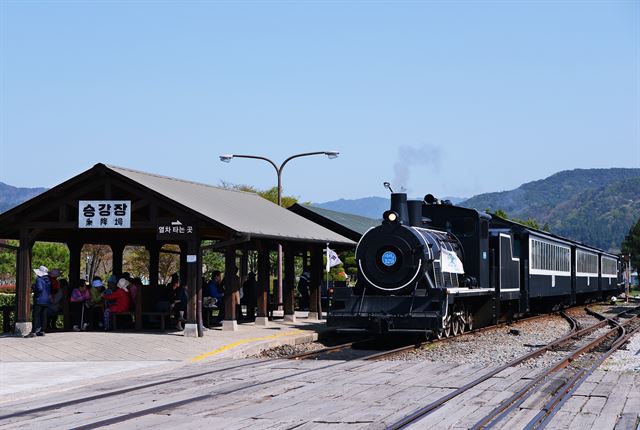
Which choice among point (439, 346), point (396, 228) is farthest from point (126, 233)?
point (439, 346)

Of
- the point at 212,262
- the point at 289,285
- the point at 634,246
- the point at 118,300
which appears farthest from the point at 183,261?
the point at 634,246

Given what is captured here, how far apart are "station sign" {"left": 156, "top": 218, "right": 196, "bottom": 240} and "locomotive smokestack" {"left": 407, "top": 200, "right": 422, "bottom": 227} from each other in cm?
494

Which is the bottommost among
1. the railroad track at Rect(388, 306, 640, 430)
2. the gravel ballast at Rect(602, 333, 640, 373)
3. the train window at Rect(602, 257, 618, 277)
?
the gravel ballast at Rect(602, 333, 640, 373)

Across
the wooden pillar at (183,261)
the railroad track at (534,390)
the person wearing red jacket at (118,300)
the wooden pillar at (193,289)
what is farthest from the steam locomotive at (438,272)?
the wooden pillar at (183,261)

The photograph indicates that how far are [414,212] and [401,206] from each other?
50 cm

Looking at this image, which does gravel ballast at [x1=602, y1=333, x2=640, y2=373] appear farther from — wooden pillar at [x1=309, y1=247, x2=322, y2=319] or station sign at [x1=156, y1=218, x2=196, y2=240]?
wooden pillar at [x1=309, y1=247, x2=322, y2=319]

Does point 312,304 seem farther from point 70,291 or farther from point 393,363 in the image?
point 393,363

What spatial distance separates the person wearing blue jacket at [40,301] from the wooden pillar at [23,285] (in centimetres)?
28

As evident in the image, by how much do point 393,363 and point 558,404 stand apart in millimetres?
4975

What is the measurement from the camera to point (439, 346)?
17656 millimetres

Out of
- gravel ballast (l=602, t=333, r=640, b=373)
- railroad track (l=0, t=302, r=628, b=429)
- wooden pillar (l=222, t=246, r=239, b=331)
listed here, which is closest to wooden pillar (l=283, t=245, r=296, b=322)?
wooden pillar (l=222, t=246, r=239, b=331)

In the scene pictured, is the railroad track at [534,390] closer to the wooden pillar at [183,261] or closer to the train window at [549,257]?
the train window at [549,257]

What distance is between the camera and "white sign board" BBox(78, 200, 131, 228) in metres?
19.1

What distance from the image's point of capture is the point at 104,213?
63.0 feet
